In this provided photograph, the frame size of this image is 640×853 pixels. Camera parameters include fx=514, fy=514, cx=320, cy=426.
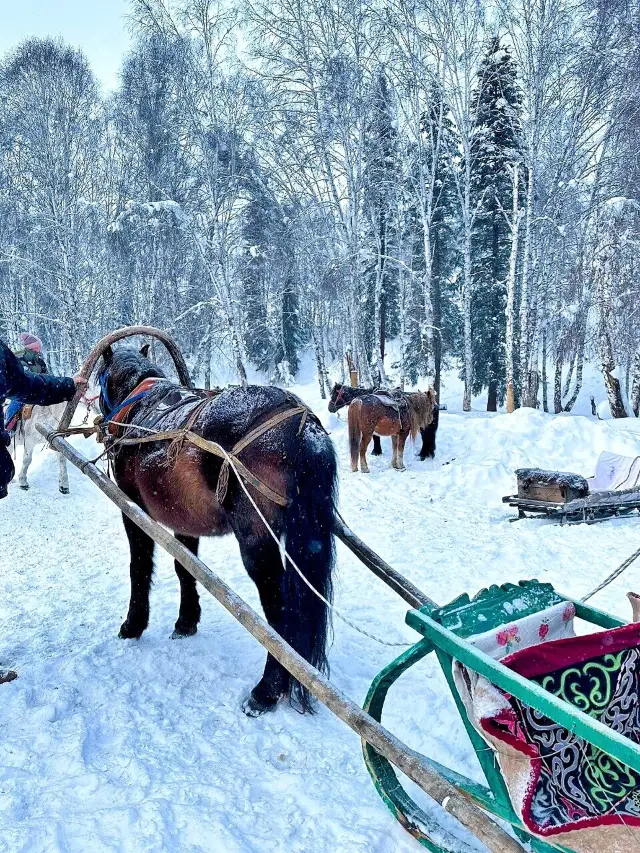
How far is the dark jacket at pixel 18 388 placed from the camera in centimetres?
290

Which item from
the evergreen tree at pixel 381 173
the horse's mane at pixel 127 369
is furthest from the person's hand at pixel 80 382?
the evergreen tree at pixel 381 173

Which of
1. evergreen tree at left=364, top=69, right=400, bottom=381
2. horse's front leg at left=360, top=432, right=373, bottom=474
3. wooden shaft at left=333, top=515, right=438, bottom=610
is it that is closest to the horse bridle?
horse's front leg at left=360, top=432, right=373, bottom=474

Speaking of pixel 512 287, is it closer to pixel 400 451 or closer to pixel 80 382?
pixel 400 451

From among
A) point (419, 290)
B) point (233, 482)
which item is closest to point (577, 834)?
point (233, 482)

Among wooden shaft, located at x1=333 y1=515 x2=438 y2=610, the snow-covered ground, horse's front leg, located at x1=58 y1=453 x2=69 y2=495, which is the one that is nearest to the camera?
the snow-covered ground

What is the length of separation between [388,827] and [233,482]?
1.59 metres

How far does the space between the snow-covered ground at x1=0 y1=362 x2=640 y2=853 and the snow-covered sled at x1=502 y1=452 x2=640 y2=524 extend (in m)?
0.24

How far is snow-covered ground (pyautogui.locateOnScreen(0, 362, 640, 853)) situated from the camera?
196 centimetres

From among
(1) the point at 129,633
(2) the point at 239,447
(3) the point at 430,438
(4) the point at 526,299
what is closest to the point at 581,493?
(3) the point at 430,438

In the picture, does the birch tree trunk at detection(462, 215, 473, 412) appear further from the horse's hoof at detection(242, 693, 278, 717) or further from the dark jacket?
the horse's hoof at detection(242, 693, 278, 717)

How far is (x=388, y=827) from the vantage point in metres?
1.96

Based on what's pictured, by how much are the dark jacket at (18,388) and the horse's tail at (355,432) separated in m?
6.16

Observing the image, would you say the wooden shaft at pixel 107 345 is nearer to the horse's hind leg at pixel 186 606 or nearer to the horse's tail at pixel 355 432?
the horse's hind leg at pixel 186 606

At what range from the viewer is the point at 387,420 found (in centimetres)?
914
